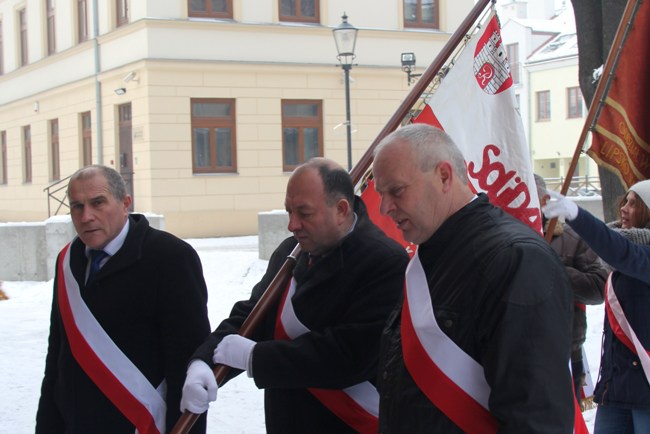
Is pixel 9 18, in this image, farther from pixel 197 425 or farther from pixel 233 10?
pixel 197 425

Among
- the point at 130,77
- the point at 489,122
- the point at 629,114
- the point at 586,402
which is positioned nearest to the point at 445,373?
the point at 489,122

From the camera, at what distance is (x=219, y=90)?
20.1m

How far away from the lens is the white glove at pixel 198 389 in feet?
9.35

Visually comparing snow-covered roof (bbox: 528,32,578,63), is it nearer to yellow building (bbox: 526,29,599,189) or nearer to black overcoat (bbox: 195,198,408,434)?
yellow building (bbox: 526,29,599,189)

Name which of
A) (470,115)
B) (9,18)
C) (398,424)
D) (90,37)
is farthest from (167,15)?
(398,424)

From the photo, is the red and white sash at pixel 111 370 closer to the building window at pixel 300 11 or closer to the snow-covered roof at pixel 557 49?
the building window at pixel 300 11

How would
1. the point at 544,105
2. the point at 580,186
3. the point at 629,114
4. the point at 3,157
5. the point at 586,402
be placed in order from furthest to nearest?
the point at 544,105, the point at 580,186, the point at 3,157, the point at 586,402, the point at 629,114

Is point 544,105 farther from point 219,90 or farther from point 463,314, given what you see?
point 463,314

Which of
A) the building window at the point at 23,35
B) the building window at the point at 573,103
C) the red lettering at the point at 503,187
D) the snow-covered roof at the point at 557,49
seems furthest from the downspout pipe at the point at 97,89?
the building window at the point at 573,103

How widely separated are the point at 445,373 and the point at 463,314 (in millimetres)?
155

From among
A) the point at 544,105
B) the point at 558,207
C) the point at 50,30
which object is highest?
the point at 50,30

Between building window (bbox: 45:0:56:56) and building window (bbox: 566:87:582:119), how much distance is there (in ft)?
90.4

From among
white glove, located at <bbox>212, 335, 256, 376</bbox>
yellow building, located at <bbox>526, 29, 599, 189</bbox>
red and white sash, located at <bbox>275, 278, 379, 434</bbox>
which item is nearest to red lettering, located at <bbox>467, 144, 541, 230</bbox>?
red and white sash, located at <bbox>275, 278, 379, 434</bbox>

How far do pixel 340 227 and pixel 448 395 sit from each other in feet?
3.00
